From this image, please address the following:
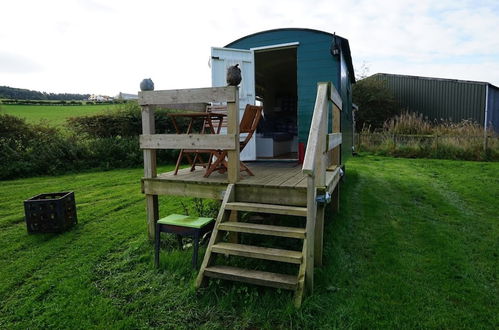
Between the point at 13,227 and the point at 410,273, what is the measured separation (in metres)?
5.09

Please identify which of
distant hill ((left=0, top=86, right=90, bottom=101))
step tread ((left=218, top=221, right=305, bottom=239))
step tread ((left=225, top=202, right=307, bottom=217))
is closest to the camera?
step tread ((left=218, top=221, right=305, bottom=239))

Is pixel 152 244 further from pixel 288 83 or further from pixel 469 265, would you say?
pixel 288 83

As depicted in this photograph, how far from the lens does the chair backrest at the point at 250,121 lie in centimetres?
372

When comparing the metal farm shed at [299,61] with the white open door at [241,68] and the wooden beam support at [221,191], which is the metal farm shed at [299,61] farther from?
the wooden beam support at [221,191]

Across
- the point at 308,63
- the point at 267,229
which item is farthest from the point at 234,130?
the point at 308,63

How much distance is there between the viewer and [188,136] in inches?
131

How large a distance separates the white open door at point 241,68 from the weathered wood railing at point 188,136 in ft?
5.92

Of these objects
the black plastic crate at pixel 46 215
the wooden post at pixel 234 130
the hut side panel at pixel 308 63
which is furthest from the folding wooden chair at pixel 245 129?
the black plastic crate at pixel 46 215

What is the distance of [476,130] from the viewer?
11.5m

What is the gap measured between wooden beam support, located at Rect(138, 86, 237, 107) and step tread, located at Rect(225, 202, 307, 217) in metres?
1.01

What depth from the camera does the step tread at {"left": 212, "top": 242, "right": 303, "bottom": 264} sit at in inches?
96.6

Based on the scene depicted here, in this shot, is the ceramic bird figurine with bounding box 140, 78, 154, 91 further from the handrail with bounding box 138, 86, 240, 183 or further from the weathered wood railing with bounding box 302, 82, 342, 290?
the weathered wood railing with bounding box 302, 82, 342, 290

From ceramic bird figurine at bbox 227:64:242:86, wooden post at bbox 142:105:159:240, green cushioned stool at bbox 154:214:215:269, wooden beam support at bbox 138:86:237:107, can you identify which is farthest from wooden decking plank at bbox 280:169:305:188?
wooden post at bbox 142:105:159:240

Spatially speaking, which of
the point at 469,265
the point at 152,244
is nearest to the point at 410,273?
the point at 469,265
